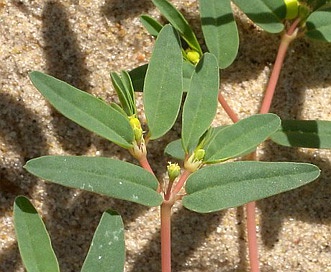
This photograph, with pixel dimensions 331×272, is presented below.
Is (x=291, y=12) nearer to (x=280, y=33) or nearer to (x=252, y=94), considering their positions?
(x=280, y=33)

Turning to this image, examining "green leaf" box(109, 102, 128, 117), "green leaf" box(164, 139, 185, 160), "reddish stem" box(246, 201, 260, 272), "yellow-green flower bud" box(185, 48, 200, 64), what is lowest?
"reddish stem" box(246, 201, 260, 272)

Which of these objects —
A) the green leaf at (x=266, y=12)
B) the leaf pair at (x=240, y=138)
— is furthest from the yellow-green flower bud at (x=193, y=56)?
the leaf pair at (x=240, y=138)

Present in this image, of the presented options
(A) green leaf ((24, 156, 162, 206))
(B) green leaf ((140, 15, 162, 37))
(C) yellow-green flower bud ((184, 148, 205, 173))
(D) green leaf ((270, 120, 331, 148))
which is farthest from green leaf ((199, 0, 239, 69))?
(A) green leaf ((24, 156, 162, 206))

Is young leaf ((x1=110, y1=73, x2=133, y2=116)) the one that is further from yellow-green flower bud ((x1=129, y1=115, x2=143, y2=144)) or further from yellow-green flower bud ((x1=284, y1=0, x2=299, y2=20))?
yellow-green flower bud ((x1=284, y1=0, x2=299, y2=20))

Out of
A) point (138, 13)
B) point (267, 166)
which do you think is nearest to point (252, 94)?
point (138, 13)

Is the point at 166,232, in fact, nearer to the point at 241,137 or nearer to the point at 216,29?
the point at 241,137

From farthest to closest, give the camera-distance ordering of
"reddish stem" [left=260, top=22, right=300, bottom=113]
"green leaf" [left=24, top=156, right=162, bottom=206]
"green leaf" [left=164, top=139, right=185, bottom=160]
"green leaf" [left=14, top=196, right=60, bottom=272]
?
"reddish stem" [left=260, top=22, right=300, bottom=113], "green leaf" [left=164, top=139, right=185, bottom=160], "green leaf" [left=14, top=196, right=60, bottom=272], "green leaf" [left=24, top=156, right=162, bottom=206]

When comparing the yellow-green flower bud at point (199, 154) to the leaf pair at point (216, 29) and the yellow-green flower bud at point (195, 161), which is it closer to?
the yellow-green flower bud at point (195, 161)
